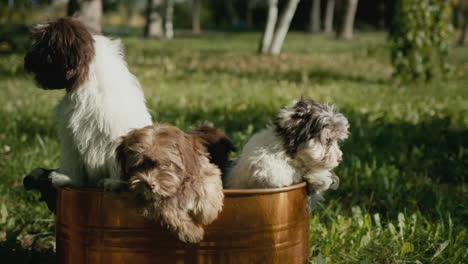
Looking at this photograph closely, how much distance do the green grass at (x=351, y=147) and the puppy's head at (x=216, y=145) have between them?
0.87 metres

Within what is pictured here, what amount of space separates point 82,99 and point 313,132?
1.30 metres

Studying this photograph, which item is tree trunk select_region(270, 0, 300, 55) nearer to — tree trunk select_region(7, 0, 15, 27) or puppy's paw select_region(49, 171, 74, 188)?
tree trunk select_region(7, 0, 15, 27)

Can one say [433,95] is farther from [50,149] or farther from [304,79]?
[50,149]

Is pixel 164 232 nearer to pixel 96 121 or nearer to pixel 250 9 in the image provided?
pixel 96 121

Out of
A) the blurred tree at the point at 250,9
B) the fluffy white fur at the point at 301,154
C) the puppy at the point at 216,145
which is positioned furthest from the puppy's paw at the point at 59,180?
the blurred tree at the point at 250,9

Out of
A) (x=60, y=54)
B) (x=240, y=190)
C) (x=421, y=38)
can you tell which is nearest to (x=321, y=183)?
(x=240, y=190)

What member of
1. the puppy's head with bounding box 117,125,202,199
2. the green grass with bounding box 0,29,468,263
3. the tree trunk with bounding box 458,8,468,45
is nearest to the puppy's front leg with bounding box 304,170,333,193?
the green grass with bounding box 0,29,468,263

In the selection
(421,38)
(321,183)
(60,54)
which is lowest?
(321,183)

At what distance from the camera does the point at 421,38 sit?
10.2 meters

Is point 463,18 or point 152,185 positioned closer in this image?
point 152,185

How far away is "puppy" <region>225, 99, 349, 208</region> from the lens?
2.57 m

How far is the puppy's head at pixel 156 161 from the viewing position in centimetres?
214

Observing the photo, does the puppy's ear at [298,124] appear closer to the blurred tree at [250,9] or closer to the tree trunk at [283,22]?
the tree trunk at [283,22]

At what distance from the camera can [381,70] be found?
13.6 m
